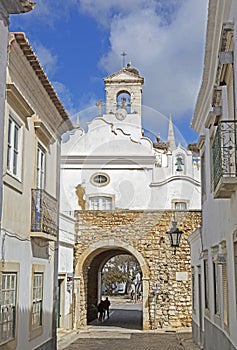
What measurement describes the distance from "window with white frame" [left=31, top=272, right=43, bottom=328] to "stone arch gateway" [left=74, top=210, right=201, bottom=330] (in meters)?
8.80

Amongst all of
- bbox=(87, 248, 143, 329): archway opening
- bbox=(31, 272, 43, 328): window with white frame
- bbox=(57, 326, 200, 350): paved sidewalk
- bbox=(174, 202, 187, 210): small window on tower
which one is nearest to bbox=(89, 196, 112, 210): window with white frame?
bbox=(87, 248, 143, 329): archway opening

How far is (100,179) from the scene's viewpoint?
84.8ft

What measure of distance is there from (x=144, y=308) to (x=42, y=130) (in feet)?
37.6

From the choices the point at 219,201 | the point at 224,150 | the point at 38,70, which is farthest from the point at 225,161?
the point at 38,70

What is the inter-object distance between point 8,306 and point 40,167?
347 cm

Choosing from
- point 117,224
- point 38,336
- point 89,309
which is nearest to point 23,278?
point 38,336

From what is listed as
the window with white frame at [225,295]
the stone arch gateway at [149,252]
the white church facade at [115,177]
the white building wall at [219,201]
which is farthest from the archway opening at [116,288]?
the window with white frame at [225,295]

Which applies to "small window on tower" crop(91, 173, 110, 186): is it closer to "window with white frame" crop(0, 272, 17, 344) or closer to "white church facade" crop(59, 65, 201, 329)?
"white church facade" crop(59, 65, 201, 329)

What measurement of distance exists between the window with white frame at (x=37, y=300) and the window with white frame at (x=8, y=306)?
1.44m

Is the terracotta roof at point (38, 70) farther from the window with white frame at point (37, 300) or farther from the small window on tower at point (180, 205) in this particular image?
the small window on tower at point (180, 205)

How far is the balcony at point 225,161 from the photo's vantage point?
6.77 meters

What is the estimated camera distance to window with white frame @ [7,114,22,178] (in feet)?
29.4

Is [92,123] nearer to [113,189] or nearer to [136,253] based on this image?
[113,189]

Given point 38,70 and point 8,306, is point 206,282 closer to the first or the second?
point 8,306
